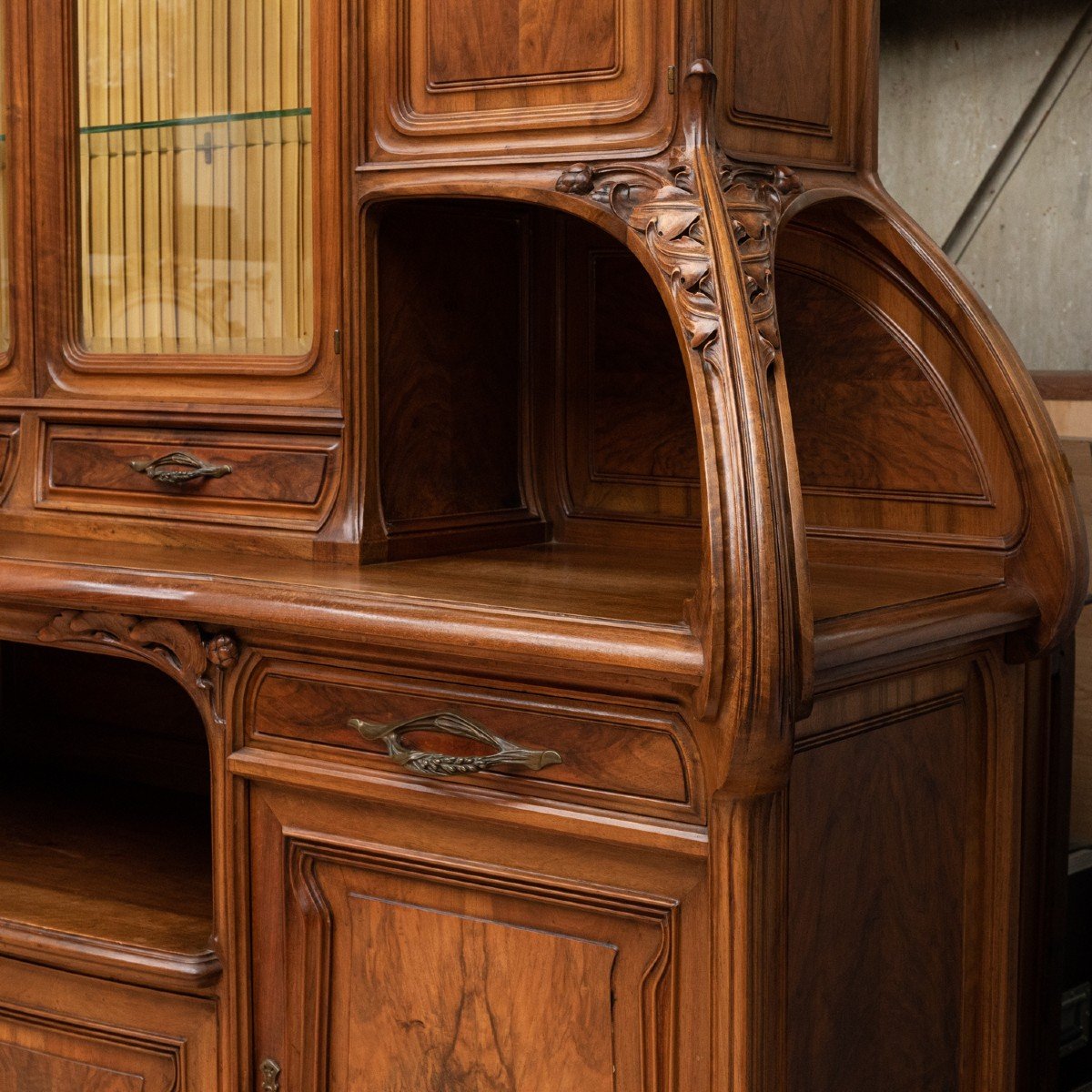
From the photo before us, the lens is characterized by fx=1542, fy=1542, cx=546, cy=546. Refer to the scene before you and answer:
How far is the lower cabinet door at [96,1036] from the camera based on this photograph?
1.87 m

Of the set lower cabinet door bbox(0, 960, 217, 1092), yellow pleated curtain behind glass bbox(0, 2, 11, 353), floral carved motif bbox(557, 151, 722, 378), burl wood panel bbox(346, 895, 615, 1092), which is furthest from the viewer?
yellow pleated curtain behind glass bbox(0, 2, 11, 353)

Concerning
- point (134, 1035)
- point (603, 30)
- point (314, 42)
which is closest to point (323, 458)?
point (314, 42)

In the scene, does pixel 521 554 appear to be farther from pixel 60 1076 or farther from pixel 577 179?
pixel 60 1076

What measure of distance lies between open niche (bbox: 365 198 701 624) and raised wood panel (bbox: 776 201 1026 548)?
0.59 ft

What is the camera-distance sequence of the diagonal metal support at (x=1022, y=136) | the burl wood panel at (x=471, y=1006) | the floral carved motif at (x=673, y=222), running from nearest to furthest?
the floral carved motif at (x=673, y=222), the burl wood panel at (x=471, y=1006), the diagonal metal support at (x=1022, y=136)

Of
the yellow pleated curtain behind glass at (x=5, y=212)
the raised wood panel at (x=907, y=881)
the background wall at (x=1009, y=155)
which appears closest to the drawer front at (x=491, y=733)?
the raised wood panel at (x=907, y=881)

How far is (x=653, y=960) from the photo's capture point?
1560 mm

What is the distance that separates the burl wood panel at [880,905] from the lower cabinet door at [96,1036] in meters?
0.74

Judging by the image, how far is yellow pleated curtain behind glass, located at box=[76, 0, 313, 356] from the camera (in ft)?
6.56

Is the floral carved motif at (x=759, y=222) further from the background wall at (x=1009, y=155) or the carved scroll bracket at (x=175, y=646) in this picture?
the background wall at (x=1009, y=155)

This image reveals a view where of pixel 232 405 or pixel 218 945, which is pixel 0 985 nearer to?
pixel 218 945

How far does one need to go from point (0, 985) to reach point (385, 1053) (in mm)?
589

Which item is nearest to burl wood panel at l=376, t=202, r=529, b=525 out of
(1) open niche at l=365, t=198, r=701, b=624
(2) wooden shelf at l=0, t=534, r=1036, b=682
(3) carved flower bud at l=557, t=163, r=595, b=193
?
(1) open niche at l=365, t=198, r=701, b=624

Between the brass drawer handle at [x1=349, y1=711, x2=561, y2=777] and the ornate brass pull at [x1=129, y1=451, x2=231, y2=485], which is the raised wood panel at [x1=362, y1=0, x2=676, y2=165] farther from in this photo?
the brass drawer handle at [x1=349, y1=711, x2=561, y2=777]
